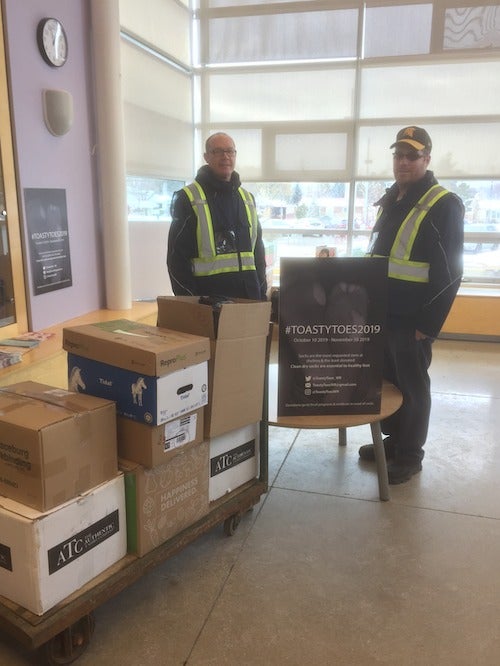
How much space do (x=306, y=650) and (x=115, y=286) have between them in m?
2.86

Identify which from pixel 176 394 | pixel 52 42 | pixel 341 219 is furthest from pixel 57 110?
pixel 341 219

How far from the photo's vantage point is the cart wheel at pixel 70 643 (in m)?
1.54

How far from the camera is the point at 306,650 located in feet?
5.40

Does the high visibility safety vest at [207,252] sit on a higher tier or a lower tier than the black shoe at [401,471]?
higher

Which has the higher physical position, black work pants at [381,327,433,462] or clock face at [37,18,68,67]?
clock face at [37,18,68,67]

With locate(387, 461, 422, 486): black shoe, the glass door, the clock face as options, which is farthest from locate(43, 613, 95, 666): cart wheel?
the clock face

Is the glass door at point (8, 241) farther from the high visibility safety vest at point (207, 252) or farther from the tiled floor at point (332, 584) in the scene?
the tiled floor at point (332, 584)

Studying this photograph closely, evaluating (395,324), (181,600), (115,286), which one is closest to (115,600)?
(181,600)

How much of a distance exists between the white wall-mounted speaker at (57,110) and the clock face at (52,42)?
0.61 feet

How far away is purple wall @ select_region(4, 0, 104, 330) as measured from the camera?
3.00 m

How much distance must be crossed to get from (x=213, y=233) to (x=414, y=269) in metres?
0.98

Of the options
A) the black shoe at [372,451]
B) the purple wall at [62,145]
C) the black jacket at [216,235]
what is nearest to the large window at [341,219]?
the purple wall at [62,145]

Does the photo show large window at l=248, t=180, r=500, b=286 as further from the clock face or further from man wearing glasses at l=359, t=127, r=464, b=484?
man wearing glasses at l=359, t=127, r=464, b=484

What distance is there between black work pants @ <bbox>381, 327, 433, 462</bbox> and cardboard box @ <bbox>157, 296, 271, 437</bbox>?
0.81 m
